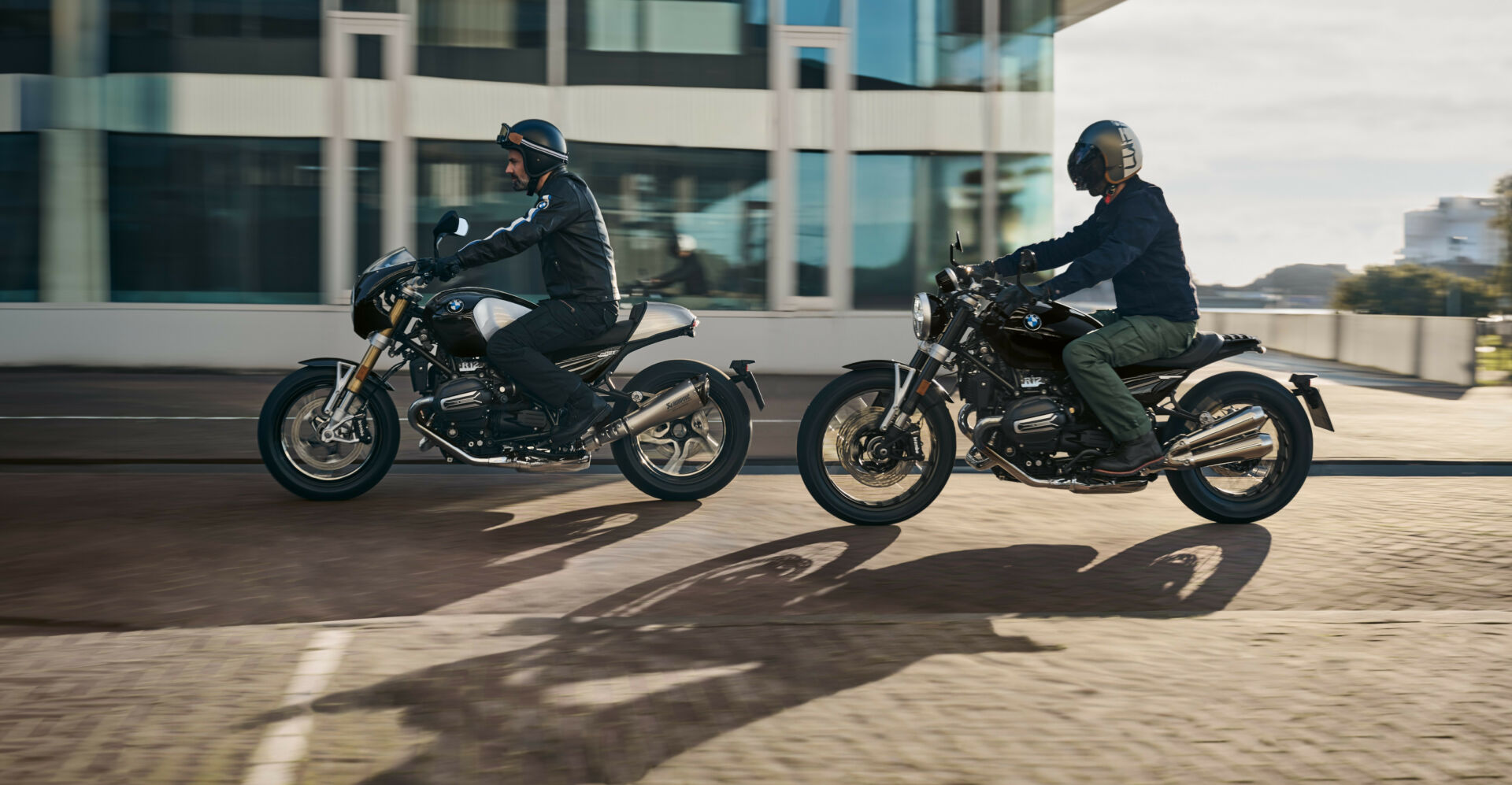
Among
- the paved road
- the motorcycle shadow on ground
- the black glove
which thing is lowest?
the motorcycle shadow on ground

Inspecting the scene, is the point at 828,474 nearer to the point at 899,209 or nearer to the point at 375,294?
the point at 375,294

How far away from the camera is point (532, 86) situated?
17.2 meters

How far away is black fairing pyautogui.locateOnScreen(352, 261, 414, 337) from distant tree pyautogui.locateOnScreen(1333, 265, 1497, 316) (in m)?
21.3

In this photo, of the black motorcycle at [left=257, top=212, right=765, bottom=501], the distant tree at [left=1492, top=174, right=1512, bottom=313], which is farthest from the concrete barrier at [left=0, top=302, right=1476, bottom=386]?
the black motorcycle at [left=257, top=212, right=765, bottom=501]

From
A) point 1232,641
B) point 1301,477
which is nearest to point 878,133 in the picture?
point 1301,477

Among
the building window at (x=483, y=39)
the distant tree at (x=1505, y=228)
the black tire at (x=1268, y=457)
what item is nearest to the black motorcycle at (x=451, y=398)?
the black tire at (x=1268, y=457)

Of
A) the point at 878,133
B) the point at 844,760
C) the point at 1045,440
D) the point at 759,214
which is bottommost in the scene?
the point at 844,760

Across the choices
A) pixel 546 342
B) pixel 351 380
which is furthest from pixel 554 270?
pixel 351 380

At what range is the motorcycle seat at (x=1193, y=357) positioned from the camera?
6488mm

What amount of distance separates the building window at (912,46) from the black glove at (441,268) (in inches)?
467

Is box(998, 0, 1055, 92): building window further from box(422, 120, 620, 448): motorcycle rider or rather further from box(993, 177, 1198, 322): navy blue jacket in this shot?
box(422, 120, 620, 448): motorcycle rider

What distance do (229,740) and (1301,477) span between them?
5276 mm

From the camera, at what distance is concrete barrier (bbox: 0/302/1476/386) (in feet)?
53.7

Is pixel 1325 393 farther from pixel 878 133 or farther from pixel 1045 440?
pixel 1045 440
